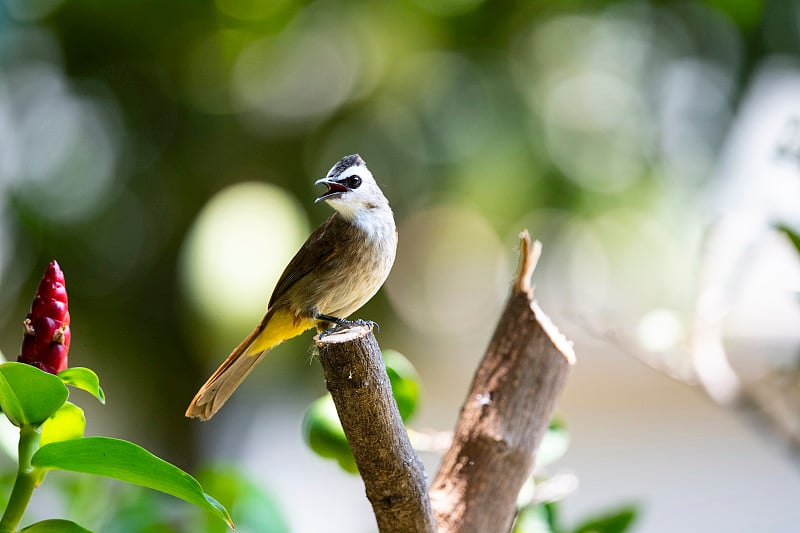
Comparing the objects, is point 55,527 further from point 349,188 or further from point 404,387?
point 349,188

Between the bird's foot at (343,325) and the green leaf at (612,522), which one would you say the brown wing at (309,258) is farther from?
the green leaf at (612,522)

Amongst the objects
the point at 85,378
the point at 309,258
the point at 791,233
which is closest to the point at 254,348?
the point at 309,258

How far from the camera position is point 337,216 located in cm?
119

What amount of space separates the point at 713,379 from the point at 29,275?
2520 mm

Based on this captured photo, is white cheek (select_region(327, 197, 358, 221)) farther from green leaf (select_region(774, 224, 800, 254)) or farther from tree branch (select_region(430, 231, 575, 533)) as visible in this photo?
green leaf (select_region(774, 224, 800, 254))

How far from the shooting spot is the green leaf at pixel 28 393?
0.59 metres

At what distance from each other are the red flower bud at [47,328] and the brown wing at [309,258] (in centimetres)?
49

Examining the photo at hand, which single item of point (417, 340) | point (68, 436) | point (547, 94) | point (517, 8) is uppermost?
point (68, 436)

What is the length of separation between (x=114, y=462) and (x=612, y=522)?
675 mm

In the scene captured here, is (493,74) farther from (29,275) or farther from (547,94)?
(29,275)

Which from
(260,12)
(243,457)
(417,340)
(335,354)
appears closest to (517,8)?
(260,12)

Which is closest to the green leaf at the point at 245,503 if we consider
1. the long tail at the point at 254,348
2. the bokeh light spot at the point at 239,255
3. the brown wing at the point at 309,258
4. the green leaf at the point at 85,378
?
the long tail at the point at 254,348

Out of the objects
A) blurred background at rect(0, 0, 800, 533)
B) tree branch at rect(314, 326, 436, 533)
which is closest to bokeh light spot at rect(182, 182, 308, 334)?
blurred background at rect(0, 0, 800, 533)

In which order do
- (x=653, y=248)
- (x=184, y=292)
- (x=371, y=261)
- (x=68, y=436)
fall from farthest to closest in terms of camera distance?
(x=653, y=248)
(x=184, y=292)
(x=371, y=261)
(x=68, y=436)
